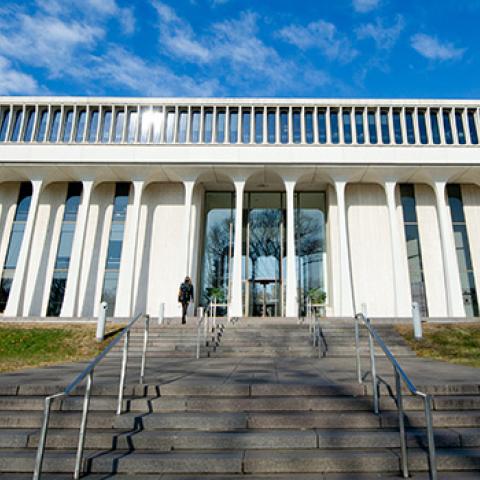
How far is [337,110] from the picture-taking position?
21359 millimetres

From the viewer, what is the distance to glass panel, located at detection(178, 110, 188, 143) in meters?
21.3

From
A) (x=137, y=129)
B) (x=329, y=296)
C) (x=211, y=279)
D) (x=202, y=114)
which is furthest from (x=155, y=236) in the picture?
(x=329, y=296)

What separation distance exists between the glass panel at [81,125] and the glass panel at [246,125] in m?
9.95

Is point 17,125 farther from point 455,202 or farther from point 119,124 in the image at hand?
point 455,202

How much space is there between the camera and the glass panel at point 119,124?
70.5 feet

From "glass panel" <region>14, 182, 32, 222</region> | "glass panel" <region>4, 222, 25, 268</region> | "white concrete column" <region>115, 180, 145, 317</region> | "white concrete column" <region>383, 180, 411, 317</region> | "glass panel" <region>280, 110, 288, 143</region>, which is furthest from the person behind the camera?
"glass panel" <region>14, 182, 32, 222</region>

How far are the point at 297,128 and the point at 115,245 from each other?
13.5 m

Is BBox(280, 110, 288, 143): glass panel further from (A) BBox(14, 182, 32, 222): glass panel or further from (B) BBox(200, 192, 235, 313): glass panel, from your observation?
(A) BBox(14, 182, 32, 222): glass panel

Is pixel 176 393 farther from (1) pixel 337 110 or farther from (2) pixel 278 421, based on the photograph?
(1) pixel 337 110

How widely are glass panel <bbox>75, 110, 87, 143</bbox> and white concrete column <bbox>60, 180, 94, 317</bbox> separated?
3.21 metres

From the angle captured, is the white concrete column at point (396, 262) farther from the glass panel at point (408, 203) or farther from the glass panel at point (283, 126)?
the glass panel at point (283, 126)

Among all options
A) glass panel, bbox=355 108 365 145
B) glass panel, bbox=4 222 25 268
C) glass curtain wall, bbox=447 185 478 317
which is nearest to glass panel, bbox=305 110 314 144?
glass panel, bbox=355 108 365 145

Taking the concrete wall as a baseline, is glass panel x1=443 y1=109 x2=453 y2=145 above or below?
above

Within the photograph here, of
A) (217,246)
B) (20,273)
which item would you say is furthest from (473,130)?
(20,273)
